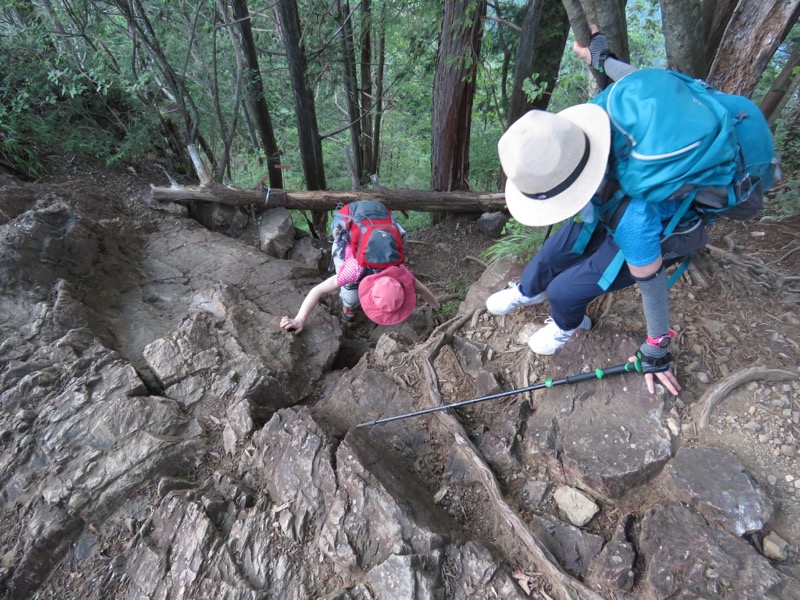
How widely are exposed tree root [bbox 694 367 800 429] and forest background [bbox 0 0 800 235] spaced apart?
A: 227 centimetres

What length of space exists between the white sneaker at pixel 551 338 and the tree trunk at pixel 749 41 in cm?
222

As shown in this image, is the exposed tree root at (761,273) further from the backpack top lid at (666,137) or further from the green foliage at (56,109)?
the green foliage at (56,109)

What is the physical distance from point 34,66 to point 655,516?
27.4 feet

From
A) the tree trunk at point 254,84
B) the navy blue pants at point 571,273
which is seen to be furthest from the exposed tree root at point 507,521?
the tree trunk at point 254,84

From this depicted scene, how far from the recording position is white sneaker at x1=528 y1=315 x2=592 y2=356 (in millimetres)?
3111

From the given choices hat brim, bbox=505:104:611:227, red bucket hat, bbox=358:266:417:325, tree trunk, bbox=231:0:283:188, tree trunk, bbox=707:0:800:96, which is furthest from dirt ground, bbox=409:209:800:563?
tree trunk, bbox=231:0:283:188

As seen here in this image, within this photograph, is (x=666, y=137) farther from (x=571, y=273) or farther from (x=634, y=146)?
(x=571, y=273)

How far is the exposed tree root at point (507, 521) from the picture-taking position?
2141 millimetres

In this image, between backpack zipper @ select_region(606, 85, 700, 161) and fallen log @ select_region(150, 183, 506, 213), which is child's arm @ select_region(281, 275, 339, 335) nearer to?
backpack zipper @ select_region(606, 85, 700, 161)

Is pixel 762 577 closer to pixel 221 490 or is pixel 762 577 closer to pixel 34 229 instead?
pixel 221 490

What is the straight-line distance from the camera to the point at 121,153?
6.11 m

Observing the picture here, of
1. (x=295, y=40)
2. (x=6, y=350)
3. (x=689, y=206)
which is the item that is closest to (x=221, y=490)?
(x=6, y=350)

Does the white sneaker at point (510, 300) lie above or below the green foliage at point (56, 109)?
below

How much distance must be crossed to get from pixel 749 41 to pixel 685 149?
235 cm
